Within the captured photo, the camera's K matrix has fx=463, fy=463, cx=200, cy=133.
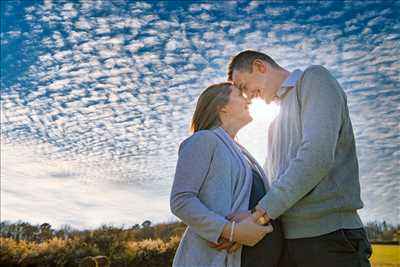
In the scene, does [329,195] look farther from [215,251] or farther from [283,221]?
[215,251]

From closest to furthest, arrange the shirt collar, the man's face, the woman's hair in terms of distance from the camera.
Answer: the shirt collar
the woman's hair
the man's face

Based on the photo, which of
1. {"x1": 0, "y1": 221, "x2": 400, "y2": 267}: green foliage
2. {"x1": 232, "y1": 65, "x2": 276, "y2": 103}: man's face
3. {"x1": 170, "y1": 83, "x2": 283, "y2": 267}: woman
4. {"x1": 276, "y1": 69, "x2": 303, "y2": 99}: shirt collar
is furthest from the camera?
{"x1": 0, "y1": 221, "x2": 400, "y2": 267}: green foliage

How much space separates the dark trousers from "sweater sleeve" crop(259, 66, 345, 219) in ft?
0.92

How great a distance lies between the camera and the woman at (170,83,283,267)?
252cm

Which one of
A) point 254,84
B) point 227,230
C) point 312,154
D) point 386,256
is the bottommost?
point 386,256

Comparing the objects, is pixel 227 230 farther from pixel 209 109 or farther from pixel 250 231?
pixel 209 109

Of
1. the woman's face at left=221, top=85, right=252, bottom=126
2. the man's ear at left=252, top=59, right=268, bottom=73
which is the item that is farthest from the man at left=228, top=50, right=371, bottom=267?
the man's ear at left=252, top=59, right=268, bottom=73

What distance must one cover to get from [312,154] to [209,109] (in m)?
0.81

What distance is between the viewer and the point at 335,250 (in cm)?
249

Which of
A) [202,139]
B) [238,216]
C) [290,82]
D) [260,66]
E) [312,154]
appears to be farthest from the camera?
[260,66]

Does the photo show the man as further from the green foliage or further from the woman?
the green foliage

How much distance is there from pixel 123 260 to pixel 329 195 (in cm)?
845

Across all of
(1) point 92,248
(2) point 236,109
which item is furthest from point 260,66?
(1) point 92,248

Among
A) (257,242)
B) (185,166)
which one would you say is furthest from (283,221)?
(185,166)
